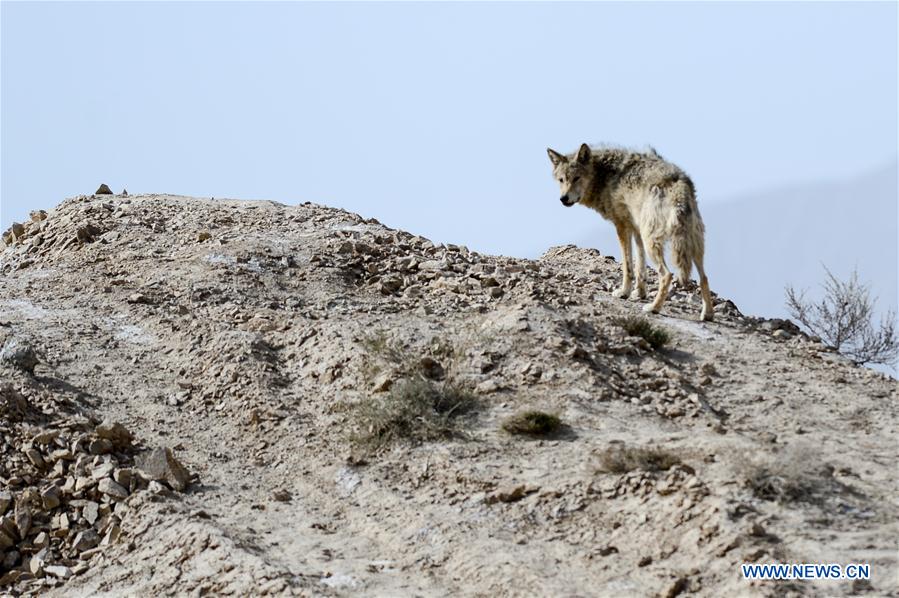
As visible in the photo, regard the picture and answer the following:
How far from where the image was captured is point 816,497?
776 cm

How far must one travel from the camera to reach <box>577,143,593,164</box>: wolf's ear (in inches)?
517

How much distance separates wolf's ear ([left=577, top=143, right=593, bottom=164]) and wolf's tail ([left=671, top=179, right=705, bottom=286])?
1.57 meters

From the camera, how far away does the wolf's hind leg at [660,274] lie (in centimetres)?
1194

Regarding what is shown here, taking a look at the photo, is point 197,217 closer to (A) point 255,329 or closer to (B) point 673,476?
(A) point 255,329

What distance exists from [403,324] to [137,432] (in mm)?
2962

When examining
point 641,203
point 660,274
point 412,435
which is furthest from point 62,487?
point 641,203

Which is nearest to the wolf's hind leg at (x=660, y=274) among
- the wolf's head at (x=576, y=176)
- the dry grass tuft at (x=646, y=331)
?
the dry grass tuft at (x=646, y=331)

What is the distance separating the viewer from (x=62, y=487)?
940 cm

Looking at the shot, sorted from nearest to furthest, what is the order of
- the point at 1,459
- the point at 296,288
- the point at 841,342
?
the point at 1,459, the point at 296,288, the point at 841,342

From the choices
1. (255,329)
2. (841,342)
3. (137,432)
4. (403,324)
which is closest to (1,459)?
(137,432)

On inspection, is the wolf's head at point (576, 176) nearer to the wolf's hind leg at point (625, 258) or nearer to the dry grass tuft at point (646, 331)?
the wolf's hind leg at point (625, 258)

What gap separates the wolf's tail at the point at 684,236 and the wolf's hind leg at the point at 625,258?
4.41 ft

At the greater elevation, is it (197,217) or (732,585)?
(197,217)

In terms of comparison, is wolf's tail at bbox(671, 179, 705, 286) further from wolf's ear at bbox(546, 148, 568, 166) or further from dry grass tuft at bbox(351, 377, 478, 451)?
dry grass tuft at bbox(351, 377, 478, 451)
